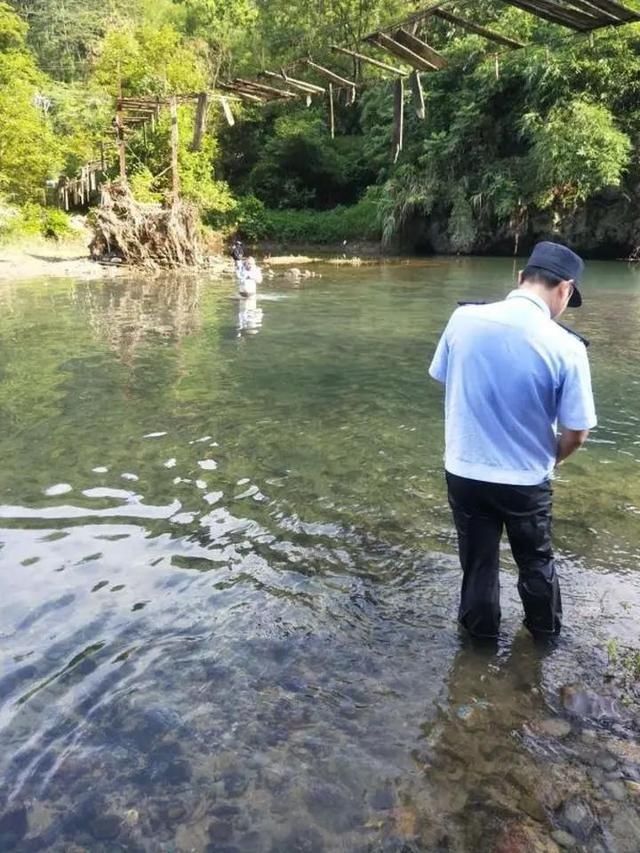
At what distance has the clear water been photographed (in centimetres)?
288

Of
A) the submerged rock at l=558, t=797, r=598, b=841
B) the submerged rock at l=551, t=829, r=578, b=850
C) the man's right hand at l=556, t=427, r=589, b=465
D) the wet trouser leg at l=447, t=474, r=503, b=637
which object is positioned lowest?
the submerged rock at l=558, t=797, r=598, b=841

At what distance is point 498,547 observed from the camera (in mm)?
3748

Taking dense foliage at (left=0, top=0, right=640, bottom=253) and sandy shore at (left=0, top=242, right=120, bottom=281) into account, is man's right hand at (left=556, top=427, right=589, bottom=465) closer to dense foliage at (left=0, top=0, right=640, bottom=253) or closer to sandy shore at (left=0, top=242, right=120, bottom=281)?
dense foliage at (left=0, top=0, right=640, bottom=253)

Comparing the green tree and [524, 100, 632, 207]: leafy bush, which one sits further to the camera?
the green tree

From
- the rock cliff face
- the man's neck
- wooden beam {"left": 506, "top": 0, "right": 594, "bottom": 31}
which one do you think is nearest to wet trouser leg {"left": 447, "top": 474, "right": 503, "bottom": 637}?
the man's neck

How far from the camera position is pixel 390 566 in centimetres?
497

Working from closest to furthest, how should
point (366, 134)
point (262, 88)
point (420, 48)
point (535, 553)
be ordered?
1. point (535, 553)
2. point (420, 48)
3. point (262, 88)
4. point (366, 134)

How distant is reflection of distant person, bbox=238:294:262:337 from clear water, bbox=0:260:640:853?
229 inches

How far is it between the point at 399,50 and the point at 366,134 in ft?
113

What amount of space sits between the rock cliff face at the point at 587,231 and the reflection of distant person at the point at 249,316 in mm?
20175

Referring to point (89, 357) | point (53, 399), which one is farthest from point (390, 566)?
point (89, 357)

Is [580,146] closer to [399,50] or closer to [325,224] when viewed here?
[325,224]

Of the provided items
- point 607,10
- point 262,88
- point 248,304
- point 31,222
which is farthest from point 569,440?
point 31,222

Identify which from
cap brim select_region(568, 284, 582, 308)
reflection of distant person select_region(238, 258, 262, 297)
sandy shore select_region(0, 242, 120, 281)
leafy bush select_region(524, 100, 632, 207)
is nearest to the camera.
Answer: cap brim select_region(568, 284, 582, 308)
